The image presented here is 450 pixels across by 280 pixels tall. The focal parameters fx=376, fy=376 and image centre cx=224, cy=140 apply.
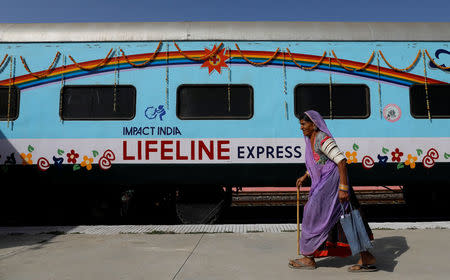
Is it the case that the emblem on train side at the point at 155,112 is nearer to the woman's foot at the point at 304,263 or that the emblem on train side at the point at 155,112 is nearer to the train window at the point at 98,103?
the train window at the point at 98,103

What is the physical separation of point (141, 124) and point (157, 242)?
231 centimetres

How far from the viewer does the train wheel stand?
698cm

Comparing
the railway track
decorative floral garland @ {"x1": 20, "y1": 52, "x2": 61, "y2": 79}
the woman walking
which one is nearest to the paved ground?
the woman walking

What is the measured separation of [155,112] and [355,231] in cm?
408

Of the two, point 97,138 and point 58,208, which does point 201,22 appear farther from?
point 58,208

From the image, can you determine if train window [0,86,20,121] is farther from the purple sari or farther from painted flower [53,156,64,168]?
Answer: the purple sari

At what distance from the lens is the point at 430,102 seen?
678 centimetres

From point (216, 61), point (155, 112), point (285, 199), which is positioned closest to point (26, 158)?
point (155, 112)

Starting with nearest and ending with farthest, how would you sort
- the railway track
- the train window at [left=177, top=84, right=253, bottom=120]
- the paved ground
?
the paved ground < the train window at [left=177, top=84, right=253, bottom=120] < the railway track

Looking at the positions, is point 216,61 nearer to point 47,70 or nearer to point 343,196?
point 47,70

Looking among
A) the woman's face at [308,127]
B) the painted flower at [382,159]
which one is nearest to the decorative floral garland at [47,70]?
the woman's face at [308,127]

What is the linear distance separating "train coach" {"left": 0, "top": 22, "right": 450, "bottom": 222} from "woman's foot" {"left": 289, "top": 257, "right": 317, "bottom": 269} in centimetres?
281

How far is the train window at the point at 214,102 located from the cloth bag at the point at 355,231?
315 centimetres

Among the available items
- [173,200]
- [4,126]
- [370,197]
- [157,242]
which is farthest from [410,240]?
[4,126]
